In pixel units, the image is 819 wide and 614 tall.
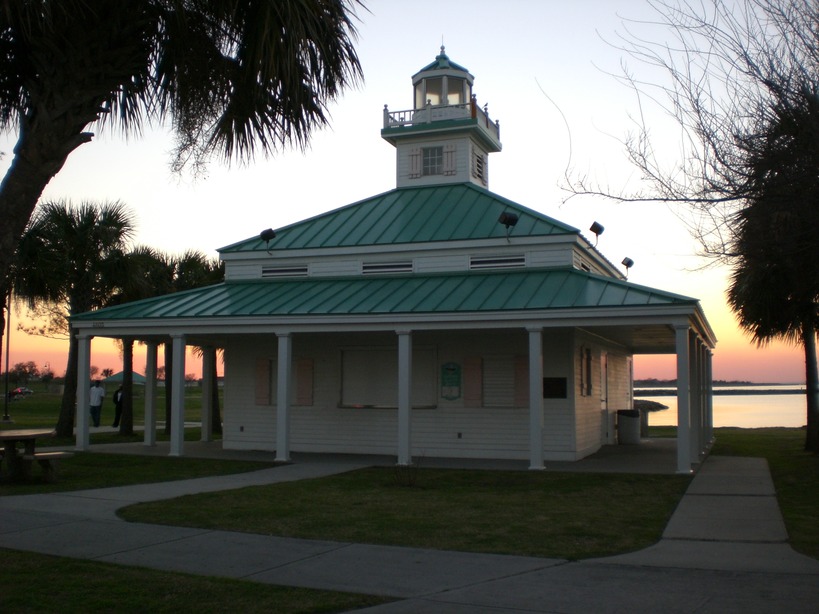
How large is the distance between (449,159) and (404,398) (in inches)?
352

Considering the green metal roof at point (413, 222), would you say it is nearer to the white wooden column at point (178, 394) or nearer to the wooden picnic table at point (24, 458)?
the white wooden column at point (178, 394)

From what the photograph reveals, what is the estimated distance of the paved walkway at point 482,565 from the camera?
22.9 feet

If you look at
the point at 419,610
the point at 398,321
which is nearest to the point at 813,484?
the point at 398,321

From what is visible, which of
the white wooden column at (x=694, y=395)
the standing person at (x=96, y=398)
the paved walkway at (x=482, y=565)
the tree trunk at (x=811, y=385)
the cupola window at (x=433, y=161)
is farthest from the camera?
the standing person at (x=96, y=398)

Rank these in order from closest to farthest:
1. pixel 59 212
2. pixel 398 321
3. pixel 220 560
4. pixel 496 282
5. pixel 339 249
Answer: pixel 220 560, pixel 398 321, pixel 496 282, pixel 339 249, pixel 59 212

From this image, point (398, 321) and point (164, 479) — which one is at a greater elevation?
point (398, 321)

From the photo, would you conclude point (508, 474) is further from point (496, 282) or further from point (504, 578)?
point (504, 578)

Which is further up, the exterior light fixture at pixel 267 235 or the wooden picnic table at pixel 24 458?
the exterior light fixture at pixel 267 235

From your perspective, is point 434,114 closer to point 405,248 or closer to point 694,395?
point 405,248

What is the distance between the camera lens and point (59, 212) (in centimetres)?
2509

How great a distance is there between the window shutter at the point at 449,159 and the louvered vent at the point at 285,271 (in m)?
5.20

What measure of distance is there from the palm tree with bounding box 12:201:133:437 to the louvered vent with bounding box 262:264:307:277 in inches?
220

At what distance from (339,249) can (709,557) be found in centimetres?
1392

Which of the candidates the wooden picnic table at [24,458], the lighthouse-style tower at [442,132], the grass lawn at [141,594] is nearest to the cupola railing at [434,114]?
the lighthouse-style tower at [442,132]
